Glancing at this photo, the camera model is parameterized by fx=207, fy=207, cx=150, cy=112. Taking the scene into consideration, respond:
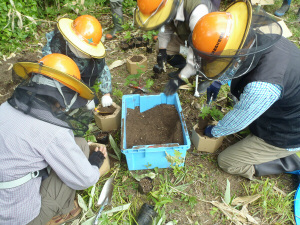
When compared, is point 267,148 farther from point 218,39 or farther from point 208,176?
point 218,39

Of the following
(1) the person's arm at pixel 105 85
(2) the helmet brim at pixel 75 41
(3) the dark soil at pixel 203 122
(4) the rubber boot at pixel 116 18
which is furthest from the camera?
(4) the rubber boot at pixel 116 18

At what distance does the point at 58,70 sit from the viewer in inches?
60.4

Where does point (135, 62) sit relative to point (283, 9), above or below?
below

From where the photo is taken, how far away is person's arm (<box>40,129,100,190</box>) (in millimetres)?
1562

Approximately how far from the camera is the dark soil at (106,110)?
2954mm

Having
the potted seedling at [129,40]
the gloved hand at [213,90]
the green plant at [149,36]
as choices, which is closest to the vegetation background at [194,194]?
the gloved hand at [213,90]

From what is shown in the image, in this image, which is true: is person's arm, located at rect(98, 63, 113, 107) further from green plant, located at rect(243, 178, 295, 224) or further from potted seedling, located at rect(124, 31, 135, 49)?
green plant, located at rect(243, 178, 295, 224)

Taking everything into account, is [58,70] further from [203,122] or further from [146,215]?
[203,122]

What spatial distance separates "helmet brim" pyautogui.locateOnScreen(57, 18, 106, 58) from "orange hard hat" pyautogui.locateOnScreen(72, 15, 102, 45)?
5 cm

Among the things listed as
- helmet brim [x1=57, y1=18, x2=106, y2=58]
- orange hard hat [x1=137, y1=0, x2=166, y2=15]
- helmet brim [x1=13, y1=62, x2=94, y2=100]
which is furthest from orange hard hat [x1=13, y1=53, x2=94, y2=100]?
orange hard hat [x1=137, y1=0, x2=166, y2=15]

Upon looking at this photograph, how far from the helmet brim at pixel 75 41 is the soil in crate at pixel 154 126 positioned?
0.95 metres

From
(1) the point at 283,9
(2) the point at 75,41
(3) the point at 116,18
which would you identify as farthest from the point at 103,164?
(1) the point at 283,9

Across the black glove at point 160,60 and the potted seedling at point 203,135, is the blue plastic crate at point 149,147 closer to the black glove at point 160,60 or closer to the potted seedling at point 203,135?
the potted seedling at point 203,135

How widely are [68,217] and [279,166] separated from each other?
255cm
